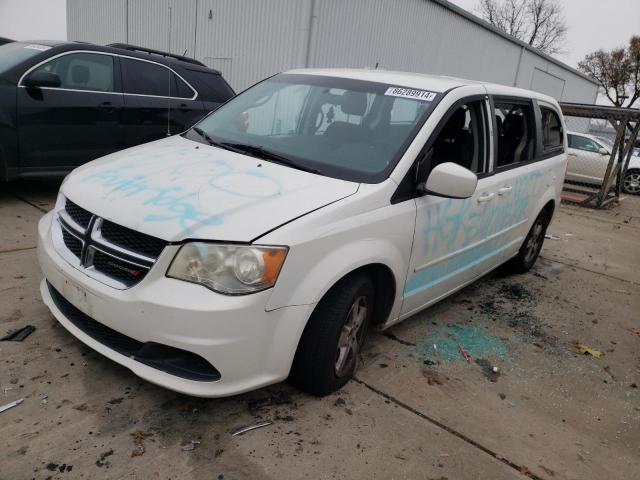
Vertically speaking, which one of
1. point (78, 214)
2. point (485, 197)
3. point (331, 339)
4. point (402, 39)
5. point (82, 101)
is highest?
point (402, 39)

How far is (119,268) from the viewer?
7.88 feet

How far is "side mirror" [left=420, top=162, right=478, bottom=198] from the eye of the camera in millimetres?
2891

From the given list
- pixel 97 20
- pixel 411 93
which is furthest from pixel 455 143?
pixel 97 20

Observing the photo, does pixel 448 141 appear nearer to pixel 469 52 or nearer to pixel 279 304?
pixel 279 304

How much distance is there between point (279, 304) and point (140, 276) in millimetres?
642

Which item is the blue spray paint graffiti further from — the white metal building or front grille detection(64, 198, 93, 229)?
the white metal building

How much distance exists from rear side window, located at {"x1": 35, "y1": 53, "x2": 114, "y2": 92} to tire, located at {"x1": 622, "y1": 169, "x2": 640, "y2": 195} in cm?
1405

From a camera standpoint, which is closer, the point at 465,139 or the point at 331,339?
the point at 331,339

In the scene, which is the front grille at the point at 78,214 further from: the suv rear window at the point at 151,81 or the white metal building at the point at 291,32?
the white metal building at the point at 291,32

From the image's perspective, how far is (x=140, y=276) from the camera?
92.4 inches

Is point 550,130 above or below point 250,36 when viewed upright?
below

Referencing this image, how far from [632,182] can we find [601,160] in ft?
7.72

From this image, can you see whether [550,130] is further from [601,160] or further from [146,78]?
[601,160]

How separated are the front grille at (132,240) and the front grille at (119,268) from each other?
7 centimetres
